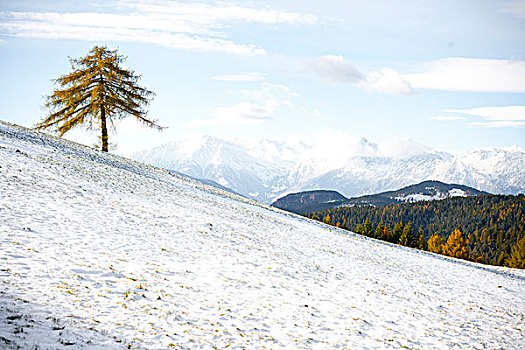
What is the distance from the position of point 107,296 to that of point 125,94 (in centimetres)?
3398

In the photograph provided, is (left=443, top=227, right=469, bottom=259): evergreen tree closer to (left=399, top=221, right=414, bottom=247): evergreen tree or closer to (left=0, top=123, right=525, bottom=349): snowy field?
(left=399, top=221, right=414, bottom=247): evergreen tree

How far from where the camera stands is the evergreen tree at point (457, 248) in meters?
73.2

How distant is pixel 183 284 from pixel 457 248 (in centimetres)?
7798

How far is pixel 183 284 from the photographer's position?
1252 centimetres

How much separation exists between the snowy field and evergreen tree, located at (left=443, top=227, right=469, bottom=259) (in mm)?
54252

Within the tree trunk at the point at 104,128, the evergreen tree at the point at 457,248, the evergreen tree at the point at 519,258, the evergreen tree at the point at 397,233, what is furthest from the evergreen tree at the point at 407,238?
the tree trunk at the point at 104,128

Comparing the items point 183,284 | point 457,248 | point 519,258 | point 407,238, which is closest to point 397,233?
point 407,238

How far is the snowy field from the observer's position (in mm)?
9328

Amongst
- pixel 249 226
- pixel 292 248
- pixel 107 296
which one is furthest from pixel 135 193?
pixel 107 296

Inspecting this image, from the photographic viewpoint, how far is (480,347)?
13.4 metres

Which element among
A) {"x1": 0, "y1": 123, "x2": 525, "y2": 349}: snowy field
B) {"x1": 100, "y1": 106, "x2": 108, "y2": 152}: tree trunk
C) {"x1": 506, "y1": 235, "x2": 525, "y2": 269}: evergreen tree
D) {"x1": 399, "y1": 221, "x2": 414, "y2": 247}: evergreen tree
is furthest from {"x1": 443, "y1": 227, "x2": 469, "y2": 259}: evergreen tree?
{"x1": 100, "y1": 106, "x2": 108, "y2": 152}: tree trunk

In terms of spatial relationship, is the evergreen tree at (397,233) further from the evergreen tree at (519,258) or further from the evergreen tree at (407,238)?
the evergreen tree at (519,258)

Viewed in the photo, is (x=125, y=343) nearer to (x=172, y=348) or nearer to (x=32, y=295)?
(x=172, y=348)

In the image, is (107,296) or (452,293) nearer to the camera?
(107,296)
